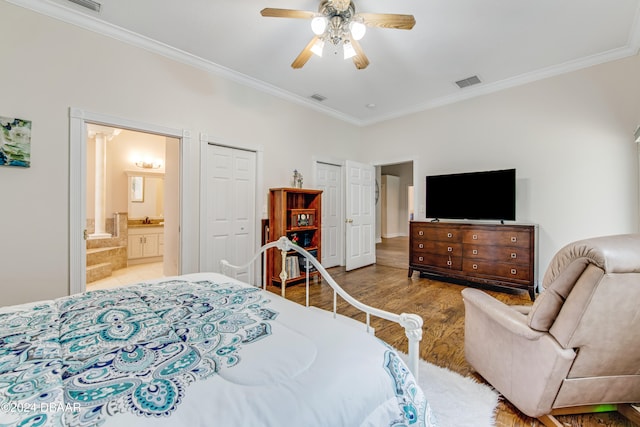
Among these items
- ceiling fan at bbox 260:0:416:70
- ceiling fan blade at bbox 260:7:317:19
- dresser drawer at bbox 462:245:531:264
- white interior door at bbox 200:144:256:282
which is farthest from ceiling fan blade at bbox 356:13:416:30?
dresser drawer at bbox 462:245:531:264

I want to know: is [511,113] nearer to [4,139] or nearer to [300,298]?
[300,298]

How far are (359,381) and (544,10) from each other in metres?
3.51

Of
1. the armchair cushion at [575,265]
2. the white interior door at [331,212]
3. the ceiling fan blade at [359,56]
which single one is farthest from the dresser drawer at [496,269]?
Result: the ceiling fan blade at [359,56]

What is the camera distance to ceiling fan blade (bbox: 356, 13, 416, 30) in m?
2.16

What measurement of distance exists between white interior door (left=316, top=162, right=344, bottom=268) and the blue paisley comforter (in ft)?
12.6

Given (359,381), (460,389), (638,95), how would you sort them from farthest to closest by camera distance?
(638,95), (460,389), (359,381)

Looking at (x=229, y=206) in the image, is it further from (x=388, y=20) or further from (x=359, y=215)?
(x=388, y=20)

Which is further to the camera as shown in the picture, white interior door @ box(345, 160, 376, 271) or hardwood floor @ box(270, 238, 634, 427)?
white interior door @ box(345, 160, 376, 271)

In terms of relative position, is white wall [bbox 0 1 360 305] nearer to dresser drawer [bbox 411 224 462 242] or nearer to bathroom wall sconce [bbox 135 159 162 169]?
dresser drawer [bbox 411 224 462 242]

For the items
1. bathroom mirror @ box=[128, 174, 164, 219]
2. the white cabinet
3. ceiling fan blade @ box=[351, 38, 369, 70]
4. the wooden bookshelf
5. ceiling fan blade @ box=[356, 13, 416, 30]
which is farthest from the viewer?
bathroom mirror @ box=[128, 174, 164, 219]

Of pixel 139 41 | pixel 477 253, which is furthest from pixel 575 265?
pixel 139 41

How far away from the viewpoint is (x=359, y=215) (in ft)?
17.3

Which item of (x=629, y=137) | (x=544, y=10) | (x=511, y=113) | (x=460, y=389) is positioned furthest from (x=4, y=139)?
(x=629, y=137)

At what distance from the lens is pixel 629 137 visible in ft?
10.4
